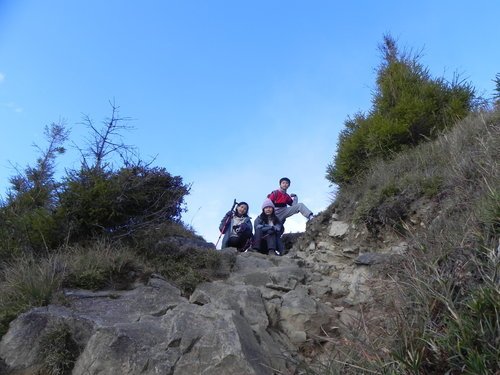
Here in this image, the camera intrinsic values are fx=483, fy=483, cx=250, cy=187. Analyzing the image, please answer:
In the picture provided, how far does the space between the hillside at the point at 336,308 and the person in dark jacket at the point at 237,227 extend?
2565mm

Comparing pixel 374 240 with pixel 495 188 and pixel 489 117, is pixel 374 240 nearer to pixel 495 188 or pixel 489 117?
pixel 489 117

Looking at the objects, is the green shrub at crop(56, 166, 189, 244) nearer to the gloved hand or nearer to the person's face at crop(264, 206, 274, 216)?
the gloved hand

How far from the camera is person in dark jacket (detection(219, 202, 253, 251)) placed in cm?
1143

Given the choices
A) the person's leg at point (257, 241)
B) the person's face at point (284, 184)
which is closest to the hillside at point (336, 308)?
the person's leg at point (257, 241)

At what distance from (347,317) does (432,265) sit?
217cm

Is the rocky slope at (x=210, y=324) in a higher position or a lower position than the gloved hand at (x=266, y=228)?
lower

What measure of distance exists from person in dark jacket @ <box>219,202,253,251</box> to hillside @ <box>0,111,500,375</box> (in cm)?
257

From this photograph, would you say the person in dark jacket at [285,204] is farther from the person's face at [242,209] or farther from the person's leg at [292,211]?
the person's face at [242,209]

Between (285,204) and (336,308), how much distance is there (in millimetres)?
6364

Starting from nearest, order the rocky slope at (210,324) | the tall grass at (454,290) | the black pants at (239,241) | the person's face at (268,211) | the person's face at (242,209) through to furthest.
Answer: the tall grass at (454,290), the rocky slope at (210,324), the black pants at (239,241), the person's face at (268,211), the person's face at (242,209)

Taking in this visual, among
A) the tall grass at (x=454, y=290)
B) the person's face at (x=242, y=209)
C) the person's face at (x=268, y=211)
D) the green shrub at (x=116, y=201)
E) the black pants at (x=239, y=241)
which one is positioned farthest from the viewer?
the person's face at (x=242, y=209)

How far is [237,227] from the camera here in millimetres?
11492

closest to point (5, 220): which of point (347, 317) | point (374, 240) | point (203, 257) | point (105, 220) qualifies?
point (105, 220)

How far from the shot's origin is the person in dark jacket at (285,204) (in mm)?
12516
